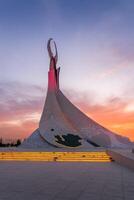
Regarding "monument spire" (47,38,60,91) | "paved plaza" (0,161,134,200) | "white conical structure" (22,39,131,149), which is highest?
"monument spire" (47,38,60,91)

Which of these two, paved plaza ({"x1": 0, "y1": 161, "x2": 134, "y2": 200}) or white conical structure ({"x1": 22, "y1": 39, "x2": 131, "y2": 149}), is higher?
white conical structure ({"x1": 22, "y1": 39, "x2": 131, "y2": 149})

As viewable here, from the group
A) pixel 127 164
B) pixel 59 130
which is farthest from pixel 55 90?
pixel 127 164

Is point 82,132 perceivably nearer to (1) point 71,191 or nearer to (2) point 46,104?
(2) point 46,104

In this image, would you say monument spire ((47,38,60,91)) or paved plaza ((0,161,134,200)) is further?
monument spire ((47,38,60,91))

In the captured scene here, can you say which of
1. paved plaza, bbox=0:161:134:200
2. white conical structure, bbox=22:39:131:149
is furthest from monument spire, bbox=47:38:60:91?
paved plaza, bbox=0:161:134:200

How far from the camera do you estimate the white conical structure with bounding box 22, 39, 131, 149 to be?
116ft

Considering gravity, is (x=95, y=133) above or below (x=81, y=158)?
above

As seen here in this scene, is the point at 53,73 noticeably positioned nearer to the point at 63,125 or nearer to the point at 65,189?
the point at 63,125

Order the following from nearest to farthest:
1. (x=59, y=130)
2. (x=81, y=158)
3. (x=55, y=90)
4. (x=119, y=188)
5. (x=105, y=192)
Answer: (x=105, y=192), (x=119, y=188), (x=81, y=158), (x=59, y=130), (x=55, y=90)

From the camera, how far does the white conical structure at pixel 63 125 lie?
35312 mm

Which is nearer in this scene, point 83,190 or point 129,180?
point 83,190

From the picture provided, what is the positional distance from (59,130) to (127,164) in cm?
2426

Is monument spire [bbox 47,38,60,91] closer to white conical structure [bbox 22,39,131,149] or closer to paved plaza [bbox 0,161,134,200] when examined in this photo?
white conical structure [bbox 22,39,131,149]

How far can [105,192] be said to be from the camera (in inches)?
259
